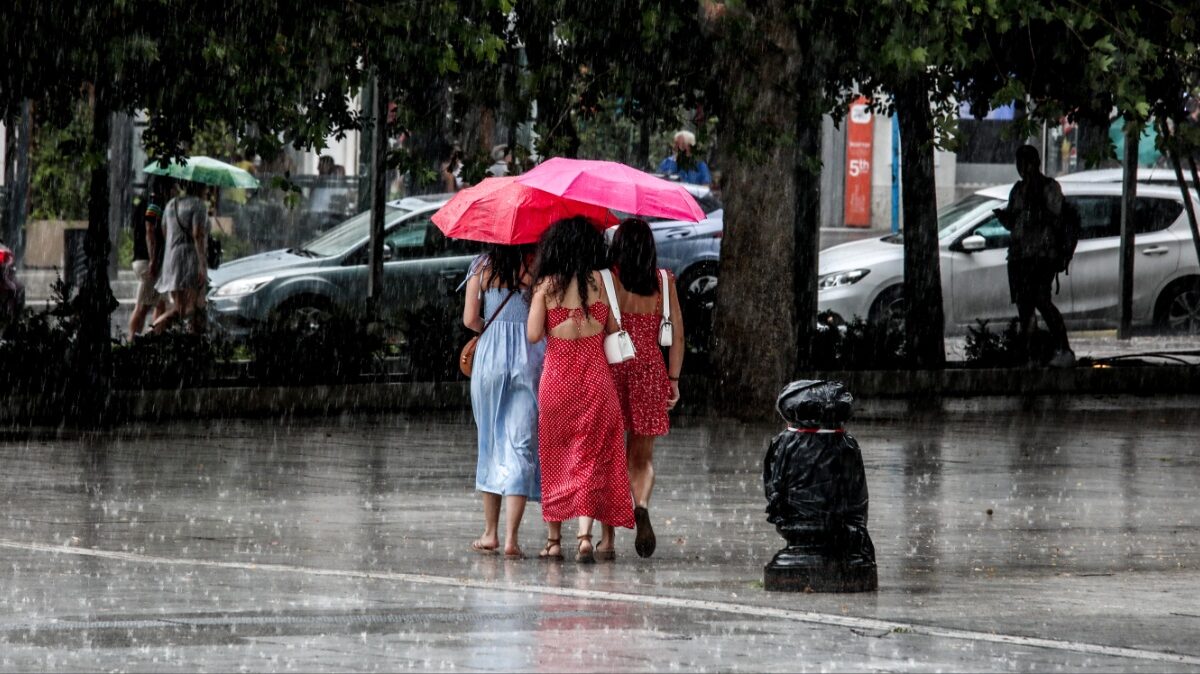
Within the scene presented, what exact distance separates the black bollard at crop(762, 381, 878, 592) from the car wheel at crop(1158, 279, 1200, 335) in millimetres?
15712

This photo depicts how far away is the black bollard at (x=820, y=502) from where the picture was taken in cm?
915

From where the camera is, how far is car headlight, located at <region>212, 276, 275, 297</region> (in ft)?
71.8

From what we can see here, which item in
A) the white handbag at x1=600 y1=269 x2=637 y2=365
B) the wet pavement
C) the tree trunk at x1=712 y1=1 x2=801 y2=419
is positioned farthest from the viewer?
the tree trunk at x1=712 y1=1 x2=801 y2=419

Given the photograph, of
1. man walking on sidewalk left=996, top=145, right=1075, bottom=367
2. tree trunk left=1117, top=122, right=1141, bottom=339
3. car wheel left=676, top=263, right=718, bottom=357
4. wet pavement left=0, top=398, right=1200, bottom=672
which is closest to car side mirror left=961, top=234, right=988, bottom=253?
tree trunk left=1117, top=122, right=1141, bottom=339

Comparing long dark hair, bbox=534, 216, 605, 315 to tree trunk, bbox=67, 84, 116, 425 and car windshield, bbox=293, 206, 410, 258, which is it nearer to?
tree trunk, bbox=67, 84, 116, 425

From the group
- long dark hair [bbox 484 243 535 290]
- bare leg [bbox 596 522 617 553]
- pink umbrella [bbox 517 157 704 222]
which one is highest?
pink umbrella [bbox 517 157 704 222]

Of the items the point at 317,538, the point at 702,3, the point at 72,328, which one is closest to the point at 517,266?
the point at 317,538

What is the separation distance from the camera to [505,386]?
10.4 m

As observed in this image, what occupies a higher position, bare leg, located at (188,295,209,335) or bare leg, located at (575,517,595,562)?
bare leg, located at (188,295,209,335)

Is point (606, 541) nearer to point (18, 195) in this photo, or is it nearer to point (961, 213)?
point (961, 213)

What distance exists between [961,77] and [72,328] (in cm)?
798

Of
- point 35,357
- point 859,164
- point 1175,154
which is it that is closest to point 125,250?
point 859,164

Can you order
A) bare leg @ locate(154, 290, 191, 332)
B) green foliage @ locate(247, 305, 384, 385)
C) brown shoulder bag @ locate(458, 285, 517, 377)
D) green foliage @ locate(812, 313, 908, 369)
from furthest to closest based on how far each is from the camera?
bare leg @ locate(154, 290, 191, 332) → green foliage @ locate(812, 313, 908, 369) → green foliage @ locate(247, 305, 384, 385) → brown shoulder bag @ locate(458, 285, 517, 377)

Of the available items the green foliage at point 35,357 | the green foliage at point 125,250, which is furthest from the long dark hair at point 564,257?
the green foliage at point 125,250
